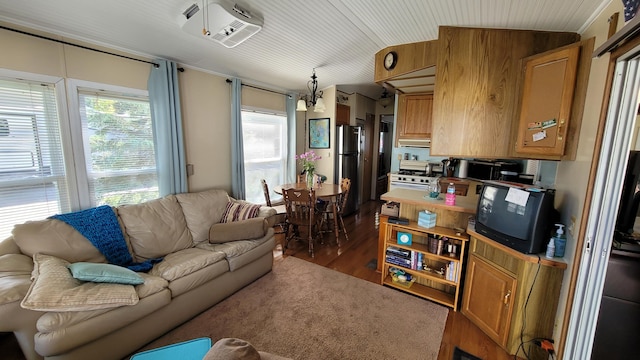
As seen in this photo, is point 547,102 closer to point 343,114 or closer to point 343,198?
point 343,198

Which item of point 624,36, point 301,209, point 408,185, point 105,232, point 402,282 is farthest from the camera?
point 408,185

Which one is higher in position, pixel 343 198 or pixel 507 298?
pixel 343 198

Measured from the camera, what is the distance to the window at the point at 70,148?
194 cm

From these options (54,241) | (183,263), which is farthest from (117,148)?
(183,263)

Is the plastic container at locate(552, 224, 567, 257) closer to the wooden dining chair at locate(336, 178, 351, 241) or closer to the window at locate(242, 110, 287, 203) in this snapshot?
the wooden dining chair at locate(336, 178, 351, 241)

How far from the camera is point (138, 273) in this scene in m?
1.97

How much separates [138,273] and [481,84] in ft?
10.6

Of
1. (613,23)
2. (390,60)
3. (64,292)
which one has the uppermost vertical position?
(390,60)

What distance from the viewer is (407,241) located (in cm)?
239

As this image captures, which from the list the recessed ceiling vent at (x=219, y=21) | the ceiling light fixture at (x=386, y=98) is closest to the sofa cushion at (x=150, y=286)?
the recessed ceiling vent at (x=219, y=21)

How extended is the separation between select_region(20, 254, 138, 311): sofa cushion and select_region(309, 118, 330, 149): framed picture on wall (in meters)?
3.63

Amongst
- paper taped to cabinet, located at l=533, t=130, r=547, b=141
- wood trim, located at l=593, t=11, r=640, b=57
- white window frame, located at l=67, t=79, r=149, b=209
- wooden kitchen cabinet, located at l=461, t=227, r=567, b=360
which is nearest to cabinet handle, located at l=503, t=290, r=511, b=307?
wooden kitchen cabinet, located at l=461, t=227, r=567, b=360

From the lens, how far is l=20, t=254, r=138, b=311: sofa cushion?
4.44 ft

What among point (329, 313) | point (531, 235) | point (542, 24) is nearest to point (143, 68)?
point (329, 313)
